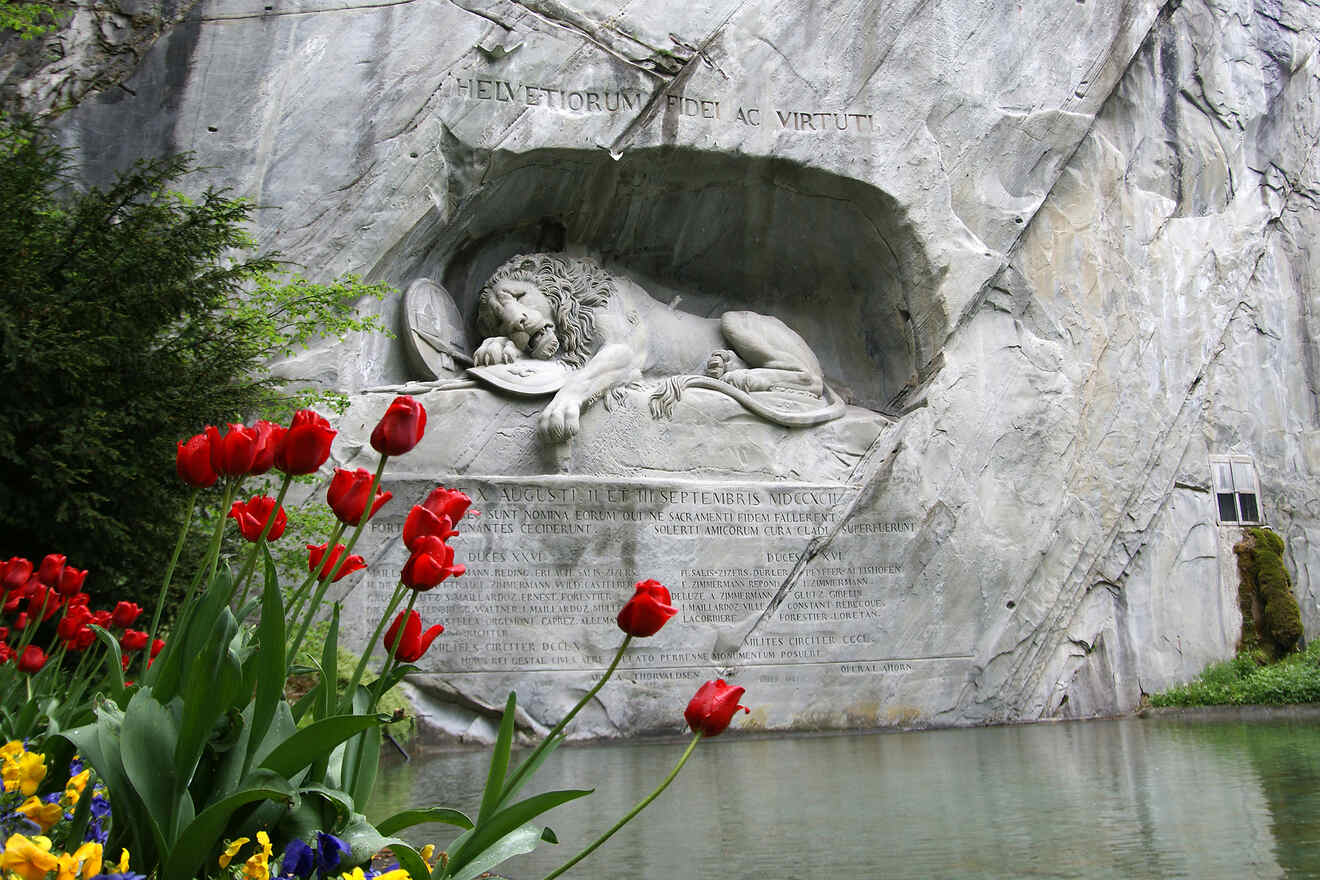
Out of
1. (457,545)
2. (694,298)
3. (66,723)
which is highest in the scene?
(694,298)

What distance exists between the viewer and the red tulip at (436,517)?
4.89 feet

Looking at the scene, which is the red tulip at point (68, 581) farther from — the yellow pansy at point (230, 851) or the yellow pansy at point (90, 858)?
the yellow pansy at point (90, 858)

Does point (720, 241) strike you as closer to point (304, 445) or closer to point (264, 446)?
point (264, 446)

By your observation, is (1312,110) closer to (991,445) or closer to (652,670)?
(991,445)

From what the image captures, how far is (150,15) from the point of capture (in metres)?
6.99

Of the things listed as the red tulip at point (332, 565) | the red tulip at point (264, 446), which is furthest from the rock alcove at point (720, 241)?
the red tulip at point (264, 446)

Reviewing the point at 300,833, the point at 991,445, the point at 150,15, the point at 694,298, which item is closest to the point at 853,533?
the point at 991,445

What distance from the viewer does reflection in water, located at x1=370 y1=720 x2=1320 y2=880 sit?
245 cm

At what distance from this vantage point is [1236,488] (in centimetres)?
845

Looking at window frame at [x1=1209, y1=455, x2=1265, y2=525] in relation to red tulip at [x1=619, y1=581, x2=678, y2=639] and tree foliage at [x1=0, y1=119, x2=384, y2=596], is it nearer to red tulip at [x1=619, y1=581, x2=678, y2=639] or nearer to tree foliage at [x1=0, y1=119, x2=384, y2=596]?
tree foliage at [x1=0, y1=119, x2=384, y2=596]

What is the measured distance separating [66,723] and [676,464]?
18.6 ft

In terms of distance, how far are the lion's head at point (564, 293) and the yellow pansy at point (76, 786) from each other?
6.34 metres

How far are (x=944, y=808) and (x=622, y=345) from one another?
15.6 feet

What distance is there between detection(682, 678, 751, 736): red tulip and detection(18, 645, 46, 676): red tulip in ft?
4.99
